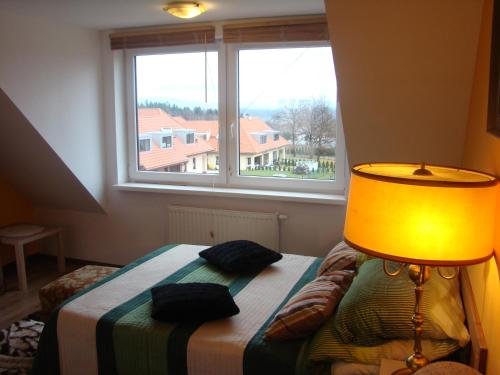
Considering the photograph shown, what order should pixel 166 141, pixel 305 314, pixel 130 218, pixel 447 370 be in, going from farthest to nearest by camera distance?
pixel 130 218, pixel 166 141, pixel 305 314, pixel 447 370

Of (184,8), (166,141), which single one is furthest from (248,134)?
(184,8)

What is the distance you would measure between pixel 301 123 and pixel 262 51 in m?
0.63

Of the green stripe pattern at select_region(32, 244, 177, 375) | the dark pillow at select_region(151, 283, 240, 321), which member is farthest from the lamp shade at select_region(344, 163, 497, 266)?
the green stripe pattern at select_region(32, 244, 177, 375)

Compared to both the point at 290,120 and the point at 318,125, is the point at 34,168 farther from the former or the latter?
the point at 318,125

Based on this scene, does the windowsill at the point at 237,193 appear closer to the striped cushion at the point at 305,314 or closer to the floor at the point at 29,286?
the floor at the point at 29,286

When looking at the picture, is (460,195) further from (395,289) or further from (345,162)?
(345,162)

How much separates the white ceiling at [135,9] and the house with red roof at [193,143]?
806 mm

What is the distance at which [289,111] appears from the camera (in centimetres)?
352

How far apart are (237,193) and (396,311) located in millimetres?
2100

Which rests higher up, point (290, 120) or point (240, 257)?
point (290, 120)

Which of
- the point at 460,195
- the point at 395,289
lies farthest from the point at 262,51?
the point at 460,195

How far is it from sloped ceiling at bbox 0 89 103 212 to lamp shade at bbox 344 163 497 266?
2.75m

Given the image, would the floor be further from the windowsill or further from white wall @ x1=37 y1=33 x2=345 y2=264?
the windowsill

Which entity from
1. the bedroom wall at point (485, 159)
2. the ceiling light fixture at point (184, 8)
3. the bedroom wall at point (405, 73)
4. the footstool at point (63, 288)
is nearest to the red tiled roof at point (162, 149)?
the ceiling light fixture at point (184, 8)
